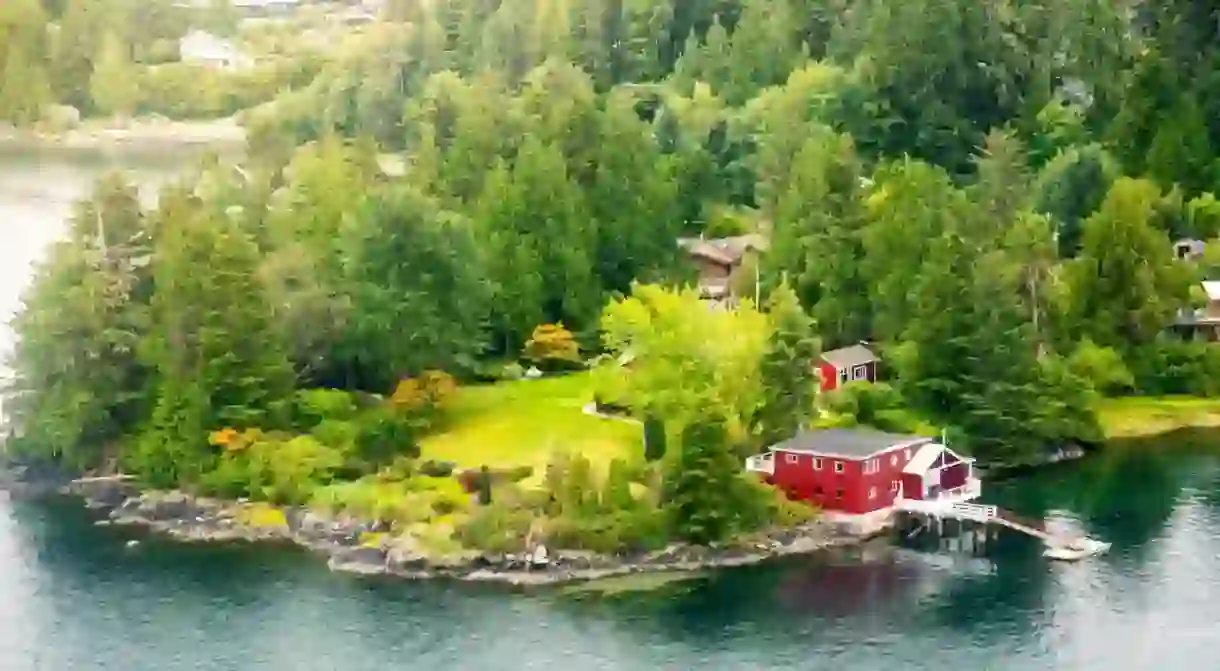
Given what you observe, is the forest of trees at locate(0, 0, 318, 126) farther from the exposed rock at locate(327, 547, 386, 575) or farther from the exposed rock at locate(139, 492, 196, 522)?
the exposed rock at locate(327, 547, 386, 575)

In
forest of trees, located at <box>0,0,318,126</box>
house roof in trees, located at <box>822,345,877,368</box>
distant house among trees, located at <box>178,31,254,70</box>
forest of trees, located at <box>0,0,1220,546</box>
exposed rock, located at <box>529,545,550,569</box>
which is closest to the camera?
exposed rock, located at <box>529,545,550,569</box>

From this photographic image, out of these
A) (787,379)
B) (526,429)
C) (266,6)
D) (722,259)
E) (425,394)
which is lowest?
(526,429)

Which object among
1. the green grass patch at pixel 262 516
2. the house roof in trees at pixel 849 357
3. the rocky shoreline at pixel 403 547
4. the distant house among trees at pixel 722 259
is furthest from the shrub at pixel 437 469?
the distant house among trees at pixel 722 259

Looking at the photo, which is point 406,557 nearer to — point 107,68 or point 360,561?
point 360,561

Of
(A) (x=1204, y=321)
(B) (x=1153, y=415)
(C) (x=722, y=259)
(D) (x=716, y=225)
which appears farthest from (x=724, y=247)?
(B) (x=1153, y=415)

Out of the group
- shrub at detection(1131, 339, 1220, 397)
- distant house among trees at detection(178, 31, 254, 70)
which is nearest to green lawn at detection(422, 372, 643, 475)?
shrub at detection(1131, 339, 1220, 397)
